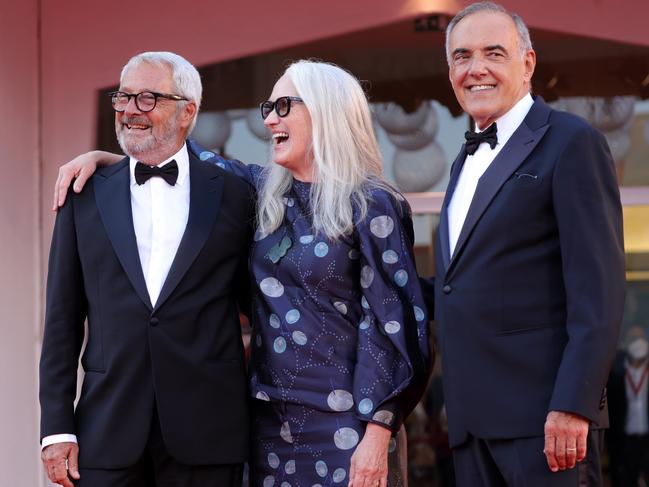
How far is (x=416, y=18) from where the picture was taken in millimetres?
5355

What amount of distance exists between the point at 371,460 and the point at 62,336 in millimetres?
903

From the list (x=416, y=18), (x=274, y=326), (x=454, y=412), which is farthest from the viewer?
(x=416, y=18)

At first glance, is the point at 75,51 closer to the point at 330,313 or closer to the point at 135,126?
the point at 135,126

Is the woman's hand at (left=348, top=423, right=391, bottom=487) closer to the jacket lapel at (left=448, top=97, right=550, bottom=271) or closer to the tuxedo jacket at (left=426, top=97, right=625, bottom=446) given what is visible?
the tuxedo jacket at (left=426, top=97, right=625, bottom=446)

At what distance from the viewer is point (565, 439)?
2.79 meters

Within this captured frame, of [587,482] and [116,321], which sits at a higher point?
[116,321]

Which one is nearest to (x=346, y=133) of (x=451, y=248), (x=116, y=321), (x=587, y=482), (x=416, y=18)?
(x=451, y=248)

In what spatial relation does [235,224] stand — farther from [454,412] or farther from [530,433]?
[530,433]

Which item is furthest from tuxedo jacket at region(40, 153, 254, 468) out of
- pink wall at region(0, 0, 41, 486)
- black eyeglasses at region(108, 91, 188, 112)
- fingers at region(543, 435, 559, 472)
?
pink wall at region(0, 0, 41, 486)

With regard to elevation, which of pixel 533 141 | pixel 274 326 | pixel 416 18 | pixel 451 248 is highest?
pixel 416 18

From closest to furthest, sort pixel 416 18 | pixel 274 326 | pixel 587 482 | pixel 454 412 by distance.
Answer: pixel 587 482, pixel 454 412, pixel 274 326, pixel 416 18

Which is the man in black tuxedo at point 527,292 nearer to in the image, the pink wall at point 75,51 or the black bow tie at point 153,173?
the black bow tie at point 153,173

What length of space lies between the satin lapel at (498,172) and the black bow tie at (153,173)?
84 centimetres

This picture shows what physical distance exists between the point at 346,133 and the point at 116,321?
32.8 inches
